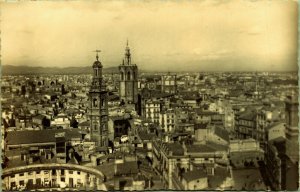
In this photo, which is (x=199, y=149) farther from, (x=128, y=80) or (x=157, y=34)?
(x=157, y=34)

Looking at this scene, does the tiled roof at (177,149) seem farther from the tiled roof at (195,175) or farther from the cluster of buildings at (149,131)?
the tiled roof at (195,175)

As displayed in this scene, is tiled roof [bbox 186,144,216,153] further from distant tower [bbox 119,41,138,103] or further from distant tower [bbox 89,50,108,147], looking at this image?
distant tower [bbox 89,50,108,147]

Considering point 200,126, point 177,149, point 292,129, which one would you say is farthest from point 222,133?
point 292,129

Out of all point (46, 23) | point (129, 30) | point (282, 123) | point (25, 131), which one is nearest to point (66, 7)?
point (46, 23)

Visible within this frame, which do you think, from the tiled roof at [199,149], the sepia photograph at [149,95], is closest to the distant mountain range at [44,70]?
the sepia photograph at [149,95]

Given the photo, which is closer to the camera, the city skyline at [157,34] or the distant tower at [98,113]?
the city skyline at [157,34]

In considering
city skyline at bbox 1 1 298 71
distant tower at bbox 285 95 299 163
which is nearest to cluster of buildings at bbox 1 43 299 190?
distant tower at bbox 285 95 299 163

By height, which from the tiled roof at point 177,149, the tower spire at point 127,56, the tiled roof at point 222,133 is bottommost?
the tiled roof at point 177,149
